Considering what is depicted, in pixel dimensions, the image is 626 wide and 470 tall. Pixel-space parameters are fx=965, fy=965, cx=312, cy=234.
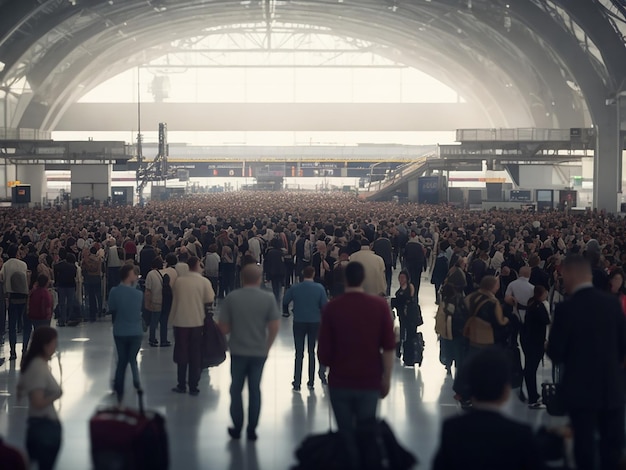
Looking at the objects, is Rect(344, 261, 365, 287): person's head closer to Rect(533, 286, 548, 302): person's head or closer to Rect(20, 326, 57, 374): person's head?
Rect(20, 326, 57, 374): person's head

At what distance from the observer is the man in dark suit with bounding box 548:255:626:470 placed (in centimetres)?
630

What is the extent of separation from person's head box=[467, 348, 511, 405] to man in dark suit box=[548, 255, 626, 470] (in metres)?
1.66

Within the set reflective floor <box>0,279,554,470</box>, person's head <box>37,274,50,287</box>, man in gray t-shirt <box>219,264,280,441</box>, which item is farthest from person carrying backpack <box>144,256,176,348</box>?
man in gray t-shirt <box>219,264,280,441</box>

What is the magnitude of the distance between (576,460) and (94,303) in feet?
41.4

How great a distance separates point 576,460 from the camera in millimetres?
6309

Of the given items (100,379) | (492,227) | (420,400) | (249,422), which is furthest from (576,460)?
(492,227)

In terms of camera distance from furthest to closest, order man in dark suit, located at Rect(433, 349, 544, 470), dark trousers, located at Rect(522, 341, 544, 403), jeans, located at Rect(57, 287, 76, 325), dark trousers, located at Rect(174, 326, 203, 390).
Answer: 1. jeans, located at Rect(57, 287, 76, 325)
2. dark trousers, located at Rect(174, 326, 203, 390)
3. dark trousers, located at Rect(522, 341, 544, 403)
4. man in dark suit, located at Rect(433, 349, 544, 470)

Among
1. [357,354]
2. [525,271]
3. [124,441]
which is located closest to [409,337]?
[525,271]

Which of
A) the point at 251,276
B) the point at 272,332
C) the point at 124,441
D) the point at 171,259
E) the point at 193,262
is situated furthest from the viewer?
the point at 171,259

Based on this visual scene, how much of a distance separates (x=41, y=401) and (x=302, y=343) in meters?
4.90

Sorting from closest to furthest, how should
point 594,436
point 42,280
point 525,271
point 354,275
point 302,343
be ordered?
point 594,436 → point 354,275 → point 302,343 → point 525,271 → point 42,280

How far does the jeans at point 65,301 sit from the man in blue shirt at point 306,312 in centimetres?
584

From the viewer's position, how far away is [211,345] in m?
10.9

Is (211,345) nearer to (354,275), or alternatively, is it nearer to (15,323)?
(354,275)
